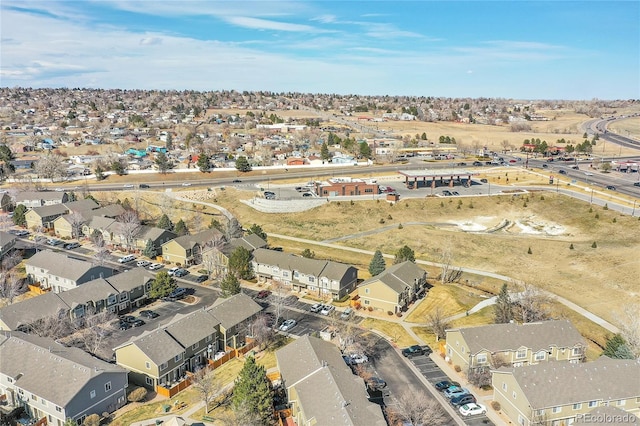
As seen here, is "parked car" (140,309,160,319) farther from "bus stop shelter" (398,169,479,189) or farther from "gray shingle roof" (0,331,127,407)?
"bus stop shelter" (398,169,479,189)

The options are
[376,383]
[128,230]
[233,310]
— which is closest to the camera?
[376,383]

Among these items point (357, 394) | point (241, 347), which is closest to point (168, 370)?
point (241, 347)

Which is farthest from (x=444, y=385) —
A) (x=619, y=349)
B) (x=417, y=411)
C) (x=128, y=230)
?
(x=128, y=230)

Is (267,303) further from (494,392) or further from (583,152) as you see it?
(583,152)

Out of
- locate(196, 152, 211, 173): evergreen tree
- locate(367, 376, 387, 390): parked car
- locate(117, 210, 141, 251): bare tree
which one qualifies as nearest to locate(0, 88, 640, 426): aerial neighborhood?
locate(367, 376, 387, 390): parked car

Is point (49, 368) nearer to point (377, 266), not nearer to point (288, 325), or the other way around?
point (288, 325)

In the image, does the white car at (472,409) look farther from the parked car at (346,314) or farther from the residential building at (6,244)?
the residential building at (6,244)

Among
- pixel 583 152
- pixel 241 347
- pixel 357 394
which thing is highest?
pixel 583 152
